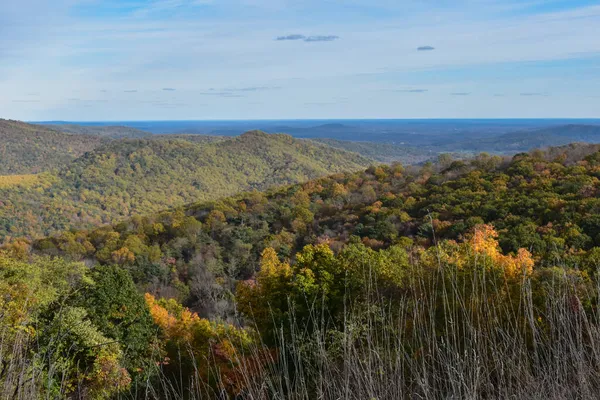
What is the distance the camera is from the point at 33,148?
174 metres

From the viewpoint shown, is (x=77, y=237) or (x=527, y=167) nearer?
(x=527, y=167)

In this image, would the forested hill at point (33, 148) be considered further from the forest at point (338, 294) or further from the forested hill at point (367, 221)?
the forest at point (338, 294)

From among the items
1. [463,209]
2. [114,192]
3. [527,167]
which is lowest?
[114,192]

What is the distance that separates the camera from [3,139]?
567 feet

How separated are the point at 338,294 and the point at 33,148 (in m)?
189

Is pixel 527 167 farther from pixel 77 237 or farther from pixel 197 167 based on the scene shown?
pixel 197 167

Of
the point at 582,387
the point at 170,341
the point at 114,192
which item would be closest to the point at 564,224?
the point at 170,341

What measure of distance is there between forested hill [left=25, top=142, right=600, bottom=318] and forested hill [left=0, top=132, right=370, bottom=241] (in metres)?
46.0

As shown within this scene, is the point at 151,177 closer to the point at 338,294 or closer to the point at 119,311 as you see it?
the point at 119,311

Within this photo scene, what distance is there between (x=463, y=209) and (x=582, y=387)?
87.4 ft

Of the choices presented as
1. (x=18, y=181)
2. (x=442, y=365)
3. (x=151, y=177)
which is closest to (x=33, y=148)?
(x=18, y=181)

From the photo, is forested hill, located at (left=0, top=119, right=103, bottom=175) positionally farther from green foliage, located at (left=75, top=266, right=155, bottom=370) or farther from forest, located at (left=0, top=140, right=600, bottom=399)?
green foliage, located at (left=75, top=266, right=155, bottom=370)

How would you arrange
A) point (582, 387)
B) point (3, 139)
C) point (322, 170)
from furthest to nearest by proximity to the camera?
point (3, 139)
point (322, 170)
point (582, 387)

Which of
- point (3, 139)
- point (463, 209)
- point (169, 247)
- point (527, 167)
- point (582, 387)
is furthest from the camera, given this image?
point (3, 139)
